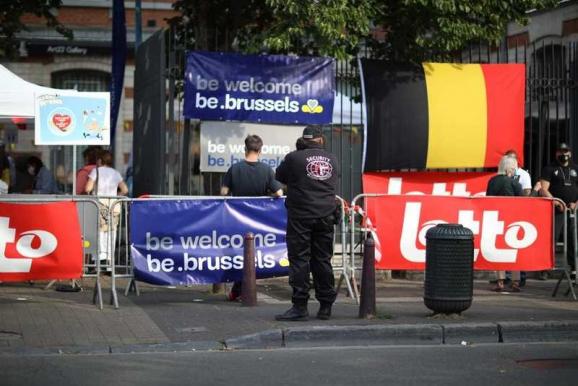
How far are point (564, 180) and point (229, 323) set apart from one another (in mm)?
6470

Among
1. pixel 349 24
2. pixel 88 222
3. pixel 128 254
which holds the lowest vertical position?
pixel 128 254

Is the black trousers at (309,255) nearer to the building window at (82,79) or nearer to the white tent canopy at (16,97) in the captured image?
the white tent canopy at (16,97)

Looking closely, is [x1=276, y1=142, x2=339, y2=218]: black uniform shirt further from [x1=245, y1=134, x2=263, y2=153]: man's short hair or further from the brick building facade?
the brick building facade

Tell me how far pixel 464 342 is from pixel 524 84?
6339mm

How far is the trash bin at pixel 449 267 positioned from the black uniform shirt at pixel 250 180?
2379 mm

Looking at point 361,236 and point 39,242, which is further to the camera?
point 361,236

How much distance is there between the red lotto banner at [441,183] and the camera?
594 inches

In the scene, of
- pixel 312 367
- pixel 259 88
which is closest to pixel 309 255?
pixel 312 367

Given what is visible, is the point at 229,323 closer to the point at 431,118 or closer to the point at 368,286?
the point at 368,286

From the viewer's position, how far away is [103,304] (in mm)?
11773

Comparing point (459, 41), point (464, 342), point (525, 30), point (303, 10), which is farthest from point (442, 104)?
point (525, 30)

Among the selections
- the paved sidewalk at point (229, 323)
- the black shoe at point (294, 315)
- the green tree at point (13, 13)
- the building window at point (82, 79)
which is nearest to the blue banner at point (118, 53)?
the green tree at point (13, 13)

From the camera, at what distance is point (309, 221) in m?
10.5

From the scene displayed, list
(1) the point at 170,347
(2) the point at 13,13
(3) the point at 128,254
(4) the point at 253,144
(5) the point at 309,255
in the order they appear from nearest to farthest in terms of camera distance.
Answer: (1) the point at 170,347 → (5) the point at 309,255 → (4) the point at 253,144 → (3) the point at 128,254 → (2) the point at 13,13
